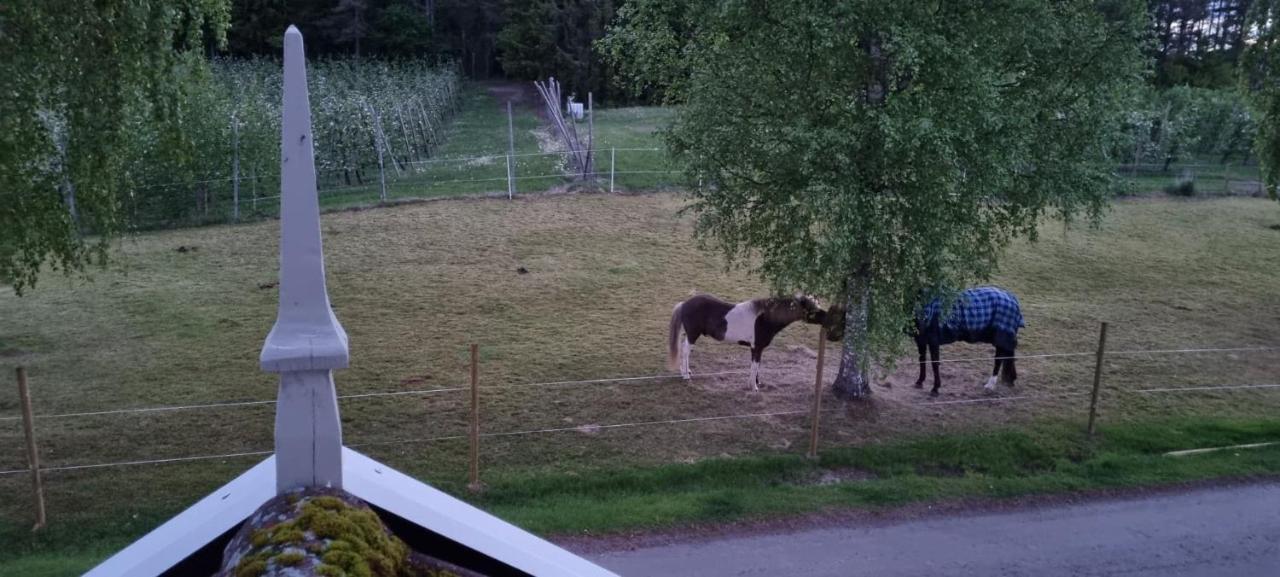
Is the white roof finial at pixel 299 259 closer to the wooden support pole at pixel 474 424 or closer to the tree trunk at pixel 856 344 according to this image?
the wooden support pole at pixel 474 424

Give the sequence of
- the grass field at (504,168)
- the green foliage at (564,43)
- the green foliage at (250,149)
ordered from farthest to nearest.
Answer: the green foliage at (564,43), the grass field at (504,168), the green foliage at (250,149)

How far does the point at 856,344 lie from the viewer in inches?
413

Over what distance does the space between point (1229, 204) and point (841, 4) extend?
22.2 metres

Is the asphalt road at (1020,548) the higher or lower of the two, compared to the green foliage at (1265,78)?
lower

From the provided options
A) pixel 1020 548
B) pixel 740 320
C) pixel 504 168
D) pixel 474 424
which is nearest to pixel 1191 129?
pixel 504 168

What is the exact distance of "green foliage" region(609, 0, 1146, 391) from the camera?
30.7 ft

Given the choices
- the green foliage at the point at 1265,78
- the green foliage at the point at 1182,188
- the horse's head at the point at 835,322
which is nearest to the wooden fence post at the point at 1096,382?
the horse's head at the point at 835,322

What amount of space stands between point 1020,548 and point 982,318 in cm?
417

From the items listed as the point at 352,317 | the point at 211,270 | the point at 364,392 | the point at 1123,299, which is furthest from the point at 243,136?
the point at 1123,299

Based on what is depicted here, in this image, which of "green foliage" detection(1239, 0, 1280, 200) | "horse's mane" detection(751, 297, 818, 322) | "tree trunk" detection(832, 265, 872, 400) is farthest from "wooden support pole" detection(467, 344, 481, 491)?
"green foliage" detection(1239, 0, 1280, 200)

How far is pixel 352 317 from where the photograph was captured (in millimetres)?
14750

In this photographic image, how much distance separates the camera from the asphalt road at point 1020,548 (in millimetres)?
8133

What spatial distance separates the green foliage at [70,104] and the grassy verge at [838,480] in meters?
2.69

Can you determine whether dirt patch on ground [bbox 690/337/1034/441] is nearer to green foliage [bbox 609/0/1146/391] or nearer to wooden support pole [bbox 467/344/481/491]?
green foliage [bbox 609/0/1146/391]
